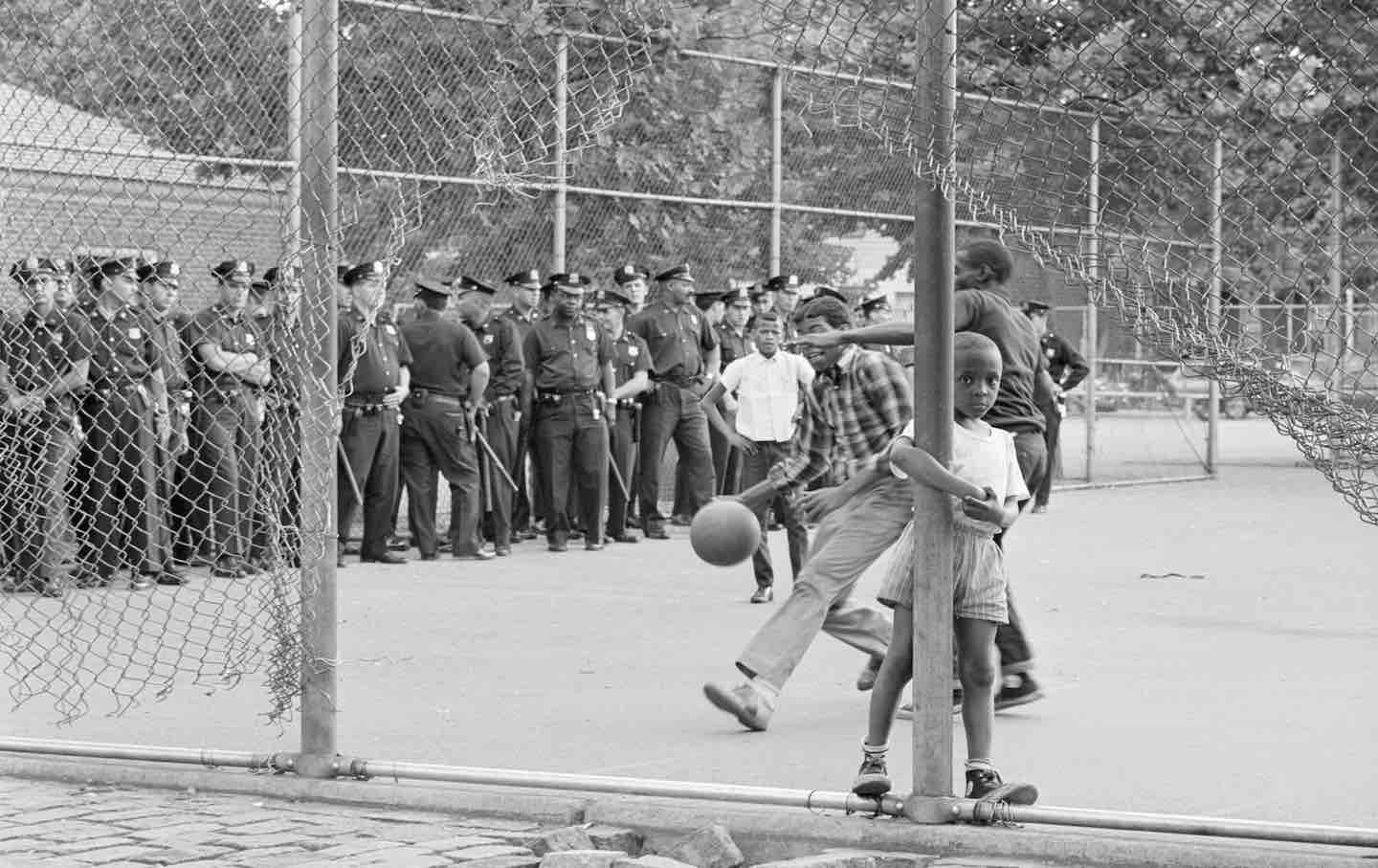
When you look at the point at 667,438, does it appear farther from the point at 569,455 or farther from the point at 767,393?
the point at 767,393

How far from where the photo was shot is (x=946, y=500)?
567cm

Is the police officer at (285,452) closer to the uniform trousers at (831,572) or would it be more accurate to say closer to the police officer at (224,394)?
the uniform trousers at (831,572)

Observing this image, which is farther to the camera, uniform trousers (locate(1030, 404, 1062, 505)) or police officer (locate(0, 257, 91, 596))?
uniform trousers (locate(1030, 404, 1062, 505))

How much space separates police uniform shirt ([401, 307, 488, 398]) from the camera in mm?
13977

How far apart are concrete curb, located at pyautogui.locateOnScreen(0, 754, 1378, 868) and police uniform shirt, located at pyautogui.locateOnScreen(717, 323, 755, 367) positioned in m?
10.6

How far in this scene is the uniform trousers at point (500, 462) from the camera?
578 inches

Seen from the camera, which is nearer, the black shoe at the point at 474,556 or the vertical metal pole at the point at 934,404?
the vertical metal pole at the point at 934,404

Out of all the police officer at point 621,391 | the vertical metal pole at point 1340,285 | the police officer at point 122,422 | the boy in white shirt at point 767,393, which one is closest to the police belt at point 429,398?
the police officer at point 621,391

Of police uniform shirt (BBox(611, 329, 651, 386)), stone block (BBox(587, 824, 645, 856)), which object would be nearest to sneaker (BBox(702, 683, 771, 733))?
stone block (BBox(587, 824, 645, 856))

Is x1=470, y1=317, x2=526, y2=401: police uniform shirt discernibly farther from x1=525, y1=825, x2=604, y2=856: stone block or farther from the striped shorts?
x1=525, y1=825, x2=604, y2=856: stone block

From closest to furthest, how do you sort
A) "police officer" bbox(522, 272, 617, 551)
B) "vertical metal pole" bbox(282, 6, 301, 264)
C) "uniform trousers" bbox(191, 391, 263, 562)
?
1. "vertical metal pole" bbox(282, 6, 301, 264)
2. "uniform trousers" bbox(191, 391, 263, 562)
3. "police officer" bbox(522, 272, 617, 551)

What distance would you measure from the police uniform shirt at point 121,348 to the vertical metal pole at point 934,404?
6.80 meters

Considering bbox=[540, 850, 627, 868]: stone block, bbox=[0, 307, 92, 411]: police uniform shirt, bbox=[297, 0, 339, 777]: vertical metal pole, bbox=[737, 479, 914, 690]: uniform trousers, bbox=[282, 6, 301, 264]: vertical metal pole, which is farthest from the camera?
bbox=[0, 307, 92, 411]: police uniform shirt

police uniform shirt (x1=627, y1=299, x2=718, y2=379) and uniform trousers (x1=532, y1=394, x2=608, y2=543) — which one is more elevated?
police uniform shirt (x1=627, y1=299, x2=718, y2=379)
